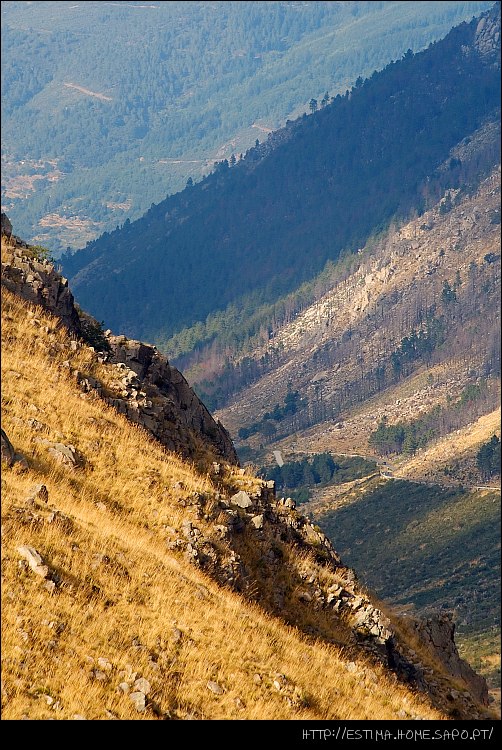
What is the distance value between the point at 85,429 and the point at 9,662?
43.8 ft

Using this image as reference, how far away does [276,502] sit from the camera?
4256 cm

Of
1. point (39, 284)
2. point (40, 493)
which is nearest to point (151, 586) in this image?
point (40, 493)

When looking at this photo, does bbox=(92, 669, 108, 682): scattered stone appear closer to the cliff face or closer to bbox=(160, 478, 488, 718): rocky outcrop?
bbox=(160, 478, 488, 718): rocky outcrop

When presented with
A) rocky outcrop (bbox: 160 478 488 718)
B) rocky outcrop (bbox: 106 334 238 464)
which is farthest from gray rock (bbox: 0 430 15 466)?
rocky outcrop (bbox: 106 334 238 464)

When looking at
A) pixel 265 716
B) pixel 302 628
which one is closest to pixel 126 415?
pixel 302 628

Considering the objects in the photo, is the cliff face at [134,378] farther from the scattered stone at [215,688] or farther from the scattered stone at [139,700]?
the scattered stone at [139,700]

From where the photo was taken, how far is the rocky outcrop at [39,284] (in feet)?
143

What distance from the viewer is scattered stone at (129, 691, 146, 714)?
25.5 metres

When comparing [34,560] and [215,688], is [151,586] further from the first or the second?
[215,688]

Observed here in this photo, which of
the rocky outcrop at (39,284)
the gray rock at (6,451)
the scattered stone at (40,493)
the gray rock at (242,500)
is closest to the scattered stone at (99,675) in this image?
the scattered stone at (40,493)

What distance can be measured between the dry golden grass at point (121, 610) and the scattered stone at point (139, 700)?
14 centimetres

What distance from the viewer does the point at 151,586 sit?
30.3 metres
